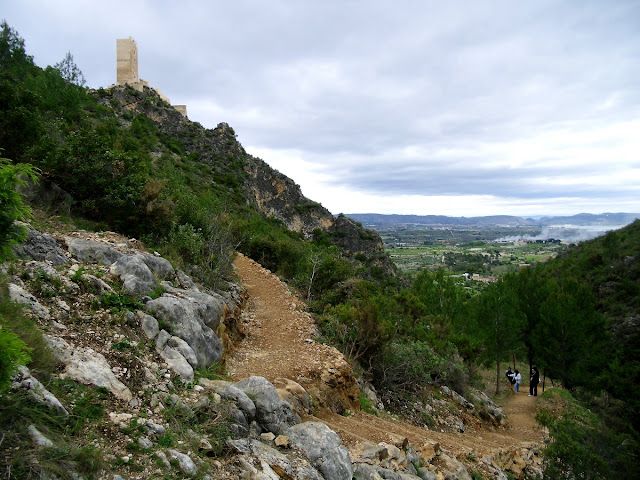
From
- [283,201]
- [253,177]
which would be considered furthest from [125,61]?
[283,201]

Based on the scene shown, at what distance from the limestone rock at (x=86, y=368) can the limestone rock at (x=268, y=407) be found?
5.42 ft

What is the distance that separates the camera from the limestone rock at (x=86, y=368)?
3508 mm

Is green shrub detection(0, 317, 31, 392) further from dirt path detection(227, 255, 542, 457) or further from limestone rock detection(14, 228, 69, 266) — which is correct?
dirt path detection(227, 255, 542, 457)

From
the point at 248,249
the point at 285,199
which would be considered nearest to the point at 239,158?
the point at 285,199

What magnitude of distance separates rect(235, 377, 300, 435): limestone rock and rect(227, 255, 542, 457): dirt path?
111cm

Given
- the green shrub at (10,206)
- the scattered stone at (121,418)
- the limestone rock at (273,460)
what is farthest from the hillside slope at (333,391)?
the green shrub at (10,206)

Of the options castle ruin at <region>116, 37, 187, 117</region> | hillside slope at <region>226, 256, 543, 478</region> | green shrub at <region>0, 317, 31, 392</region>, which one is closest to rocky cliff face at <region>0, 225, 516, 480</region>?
hillside slope at <region>226, 256, 543, 478</region>

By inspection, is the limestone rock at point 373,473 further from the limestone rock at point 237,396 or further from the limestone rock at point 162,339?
the limestone rock at point 162,339

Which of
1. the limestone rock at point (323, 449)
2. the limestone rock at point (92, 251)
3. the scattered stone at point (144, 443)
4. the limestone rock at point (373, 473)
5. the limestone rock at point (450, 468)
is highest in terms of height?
the limestone rock at point (92, 251)

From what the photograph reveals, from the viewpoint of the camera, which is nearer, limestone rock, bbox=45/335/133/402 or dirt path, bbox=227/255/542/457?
limestone rock, bbox=45/335/133/402

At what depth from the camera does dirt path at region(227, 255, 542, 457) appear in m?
6.43

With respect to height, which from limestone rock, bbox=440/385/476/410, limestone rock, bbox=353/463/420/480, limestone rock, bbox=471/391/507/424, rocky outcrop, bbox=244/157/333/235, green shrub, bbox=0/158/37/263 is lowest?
limestone rock, bbox=471/391/507/424

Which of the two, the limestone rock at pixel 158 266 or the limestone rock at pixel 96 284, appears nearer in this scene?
the limestone rock at pixel 96 284

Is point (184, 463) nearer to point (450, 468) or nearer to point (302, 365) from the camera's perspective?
point (302, 365)
